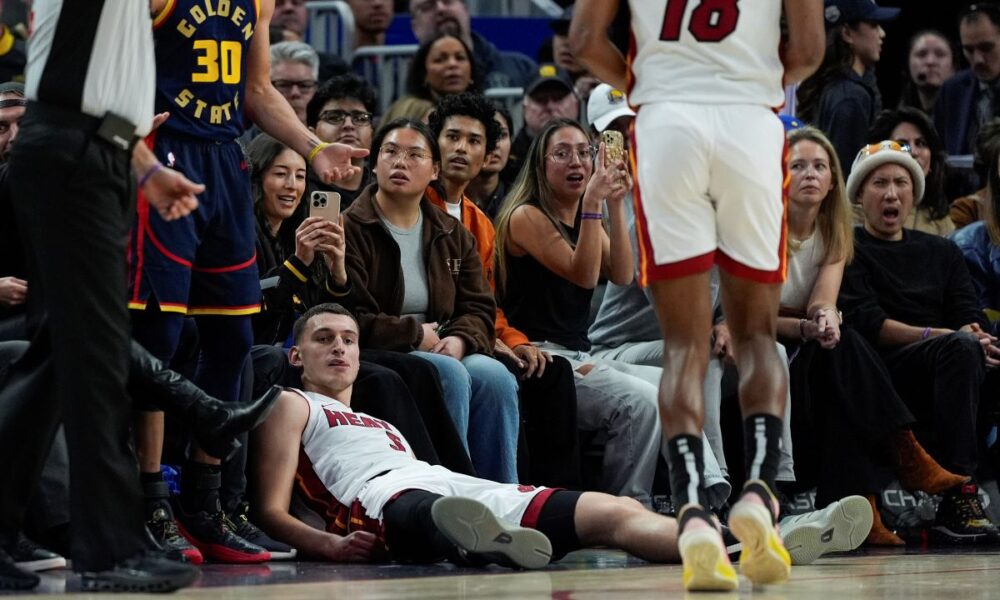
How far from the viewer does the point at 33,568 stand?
427 cm

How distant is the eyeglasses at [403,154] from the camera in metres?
6.27

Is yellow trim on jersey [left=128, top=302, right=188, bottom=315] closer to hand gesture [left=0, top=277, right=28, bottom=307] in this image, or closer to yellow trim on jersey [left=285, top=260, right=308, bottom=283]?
hand gesture [left=0, top=277, right=28, bottom=307]

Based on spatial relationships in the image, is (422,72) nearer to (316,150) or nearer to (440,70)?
(440,70)

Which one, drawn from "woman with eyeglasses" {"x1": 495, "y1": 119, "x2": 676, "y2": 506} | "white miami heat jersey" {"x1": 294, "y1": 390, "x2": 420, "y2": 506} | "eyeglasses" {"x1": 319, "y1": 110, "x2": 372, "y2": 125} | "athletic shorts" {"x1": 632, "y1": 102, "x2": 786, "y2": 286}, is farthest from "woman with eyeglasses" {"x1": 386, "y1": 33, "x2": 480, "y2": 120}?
"athletic shorts" {"x1": 632, "y1": 102, "x2": 786, "y2": 286}

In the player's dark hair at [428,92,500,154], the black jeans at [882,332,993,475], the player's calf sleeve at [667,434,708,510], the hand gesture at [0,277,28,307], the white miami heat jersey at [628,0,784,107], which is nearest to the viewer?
the player's calf sleeve at [667,434,708,510]

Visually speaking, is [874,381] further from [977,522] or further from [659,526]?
[659,526]

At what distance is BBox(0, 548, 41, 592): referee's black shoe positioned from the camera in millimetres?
3703

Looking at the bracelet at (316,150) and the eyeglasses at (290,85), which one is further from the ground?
the eyeglasses at (290,85)

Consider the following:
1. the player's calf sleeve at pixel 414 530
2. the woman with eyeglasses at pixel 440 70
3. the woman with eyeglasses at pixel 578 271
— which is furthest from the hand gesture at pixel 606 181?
the woman with eyeglasses at pixel 440 70

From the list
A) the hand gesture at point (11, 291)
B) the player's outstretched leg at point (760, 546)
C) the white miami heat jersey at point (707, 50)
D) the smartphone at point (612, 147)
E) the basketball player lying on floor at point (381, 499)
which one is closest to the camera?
the player's outstretched leg at point (760, 546)

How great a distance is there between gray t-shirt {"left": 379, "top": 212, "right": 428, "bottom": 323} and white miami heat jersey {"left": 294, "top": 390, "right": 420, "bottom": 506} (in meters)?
0.93

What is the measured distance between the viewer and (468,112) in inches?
282

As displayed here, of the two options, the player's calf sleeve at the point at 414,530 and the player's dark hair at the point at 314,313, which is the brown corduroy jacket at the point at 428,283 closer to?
the player's dark hair at the point at 314,313

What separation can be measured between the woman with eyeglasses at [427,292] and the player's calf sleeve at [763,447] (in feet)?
6.08
